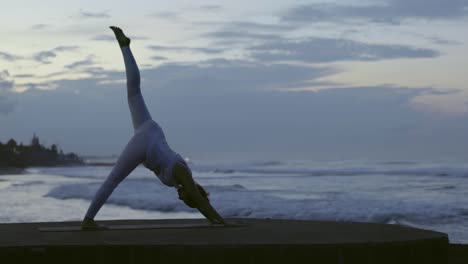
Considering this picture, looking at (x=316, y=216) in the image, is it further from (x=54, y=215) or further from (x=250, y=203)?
(x=54, y=215)

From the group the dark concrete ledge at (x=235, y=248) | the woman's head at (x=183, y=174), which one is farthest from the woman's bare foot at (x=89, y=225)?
the dark concrete ledge at (x=235, y=248)

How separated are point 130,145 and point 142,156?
0.67ft

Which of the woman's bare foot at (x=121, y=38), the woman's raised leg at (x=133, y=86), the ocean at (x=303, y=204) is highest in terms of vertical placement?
the woman's bare foot at (x=121, y=38)

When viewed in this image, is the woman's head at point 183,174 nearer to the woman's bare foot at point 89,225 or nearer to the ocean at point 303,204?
the woman's bare foot at point 89,225

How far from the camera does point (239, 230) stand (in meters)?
9.54

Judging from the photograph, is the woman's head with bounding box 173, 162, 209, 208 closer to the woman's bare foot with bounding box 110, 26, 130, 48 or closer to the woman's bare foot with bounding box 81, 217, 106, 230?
the woman's bare foot with bounding box 81, 217, 106, 230

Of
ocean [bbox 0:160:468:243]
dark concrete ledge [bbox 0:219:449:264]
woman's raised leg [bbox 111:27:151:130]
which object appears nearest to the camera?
dark concrete ledge [bbox 0:219:449:264]

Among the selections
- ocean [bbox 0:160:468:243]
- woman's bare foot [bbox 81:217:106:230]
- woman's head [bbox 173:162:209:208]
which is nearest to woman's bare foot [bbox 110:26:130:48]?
woman's head [bbox 173:162:209:208]

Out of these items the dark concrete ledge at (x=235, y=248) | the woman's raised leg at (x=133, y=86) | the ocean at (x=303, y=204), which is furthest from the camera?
the ocean at (x=303, y=204)

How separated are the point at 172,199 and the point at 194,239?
63.1ft

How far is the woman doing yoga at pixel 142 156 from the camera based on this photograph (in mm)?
10031

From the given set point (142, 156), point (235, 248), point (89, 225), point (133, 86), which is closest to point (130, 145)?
point (142, 156)

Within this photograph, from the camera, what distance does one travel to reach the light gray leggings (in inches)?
395

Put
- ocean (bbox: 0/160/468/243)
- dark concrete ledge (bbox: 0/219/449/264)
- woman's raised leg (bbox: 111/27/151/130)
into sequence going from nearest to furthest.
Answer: dark concrete ledge (bbox: 0/219/449/264), woman's raised leg (bbox: 111/27/151/130), ocean (bbox: 0/160/468/243)
